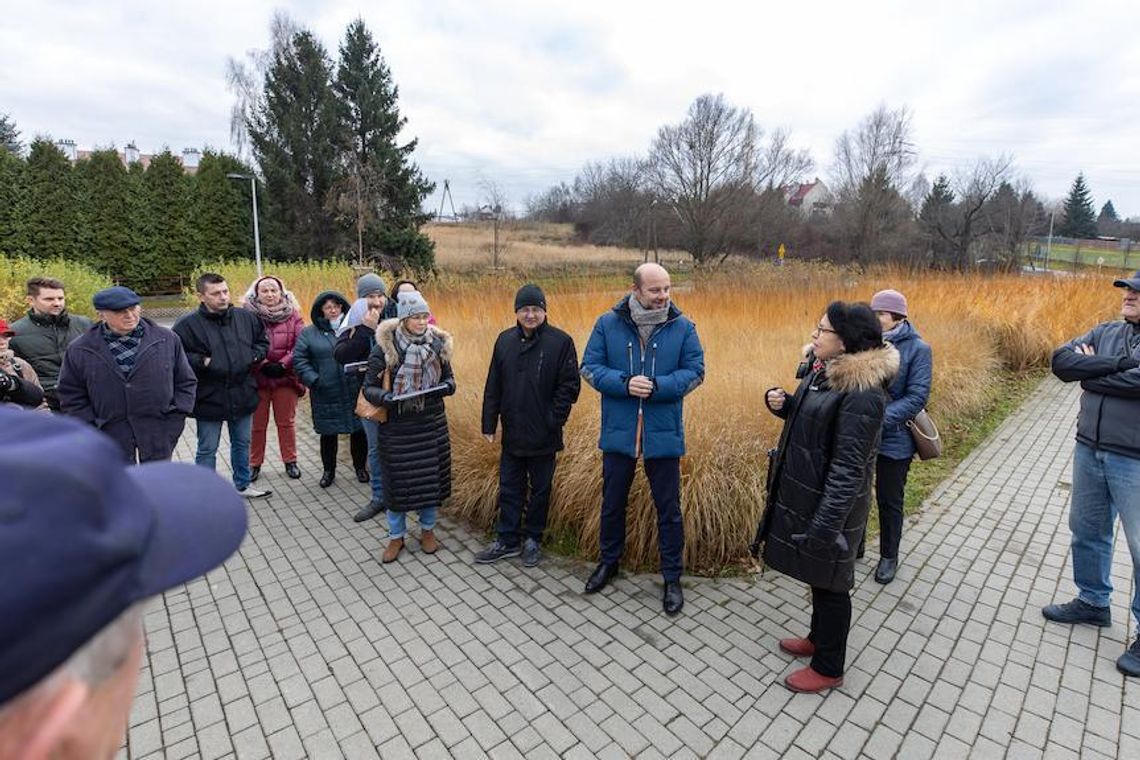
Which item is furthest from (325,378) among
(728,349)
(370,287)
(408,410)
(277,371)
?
(728,349)

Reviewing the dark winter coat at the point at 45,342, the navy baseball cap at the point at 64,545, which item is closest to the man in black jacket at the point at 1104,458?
the navy baseball cap at the point at 64,545

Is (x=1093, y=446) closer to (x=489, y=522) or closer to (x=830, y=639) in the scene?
(x=830, y=639)

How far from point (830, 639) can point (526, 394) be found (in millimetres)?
2257

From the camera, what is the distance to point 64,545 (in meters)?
0.56

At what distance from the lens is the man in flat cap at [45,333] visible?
470 cm

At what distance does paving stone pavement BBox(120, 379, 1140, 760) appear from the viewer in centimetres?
266

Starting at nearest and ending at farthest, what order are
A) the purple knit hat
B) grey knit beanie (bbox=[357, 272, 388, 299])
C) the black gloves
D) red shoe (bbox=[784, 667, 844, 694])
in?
red shoe (bbox=[784, 667, 844, 694])
the purple knit hat
grey knit beanie (bbox=[357, 272, 388, 299])
the black gloves

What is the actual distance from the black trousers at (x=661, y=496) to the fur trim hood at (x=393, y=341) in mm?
1409

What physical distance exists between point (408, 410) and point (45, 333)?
3203mm

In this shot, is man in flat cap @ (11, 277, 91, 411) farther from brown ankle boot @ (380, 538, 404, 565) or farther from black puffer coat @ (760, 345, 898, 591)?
black puffer coat @ (760, 345, 898, 591)

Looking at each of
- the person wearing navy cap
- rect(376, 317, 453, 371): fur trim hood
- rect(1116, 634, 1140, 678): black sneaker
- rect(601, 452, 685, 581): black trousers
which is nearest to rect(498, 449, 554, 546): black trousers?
rect(601, 452, 685, 581): black trousers

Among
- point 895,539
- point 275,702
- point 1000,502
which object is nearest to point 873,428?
point 895,539

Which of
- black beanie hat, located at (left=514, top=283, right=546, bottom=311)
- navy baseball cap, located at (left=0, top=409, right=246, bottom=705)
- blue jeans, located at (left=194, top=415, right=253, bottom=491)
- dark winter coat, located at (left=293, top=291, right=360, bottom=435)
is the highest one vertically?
black beanie hat, located at (left=514, top=283, right=546, bottom=311)

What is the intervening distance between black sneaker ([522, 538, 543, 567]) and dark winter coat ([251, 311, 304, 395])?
286 centimetres
